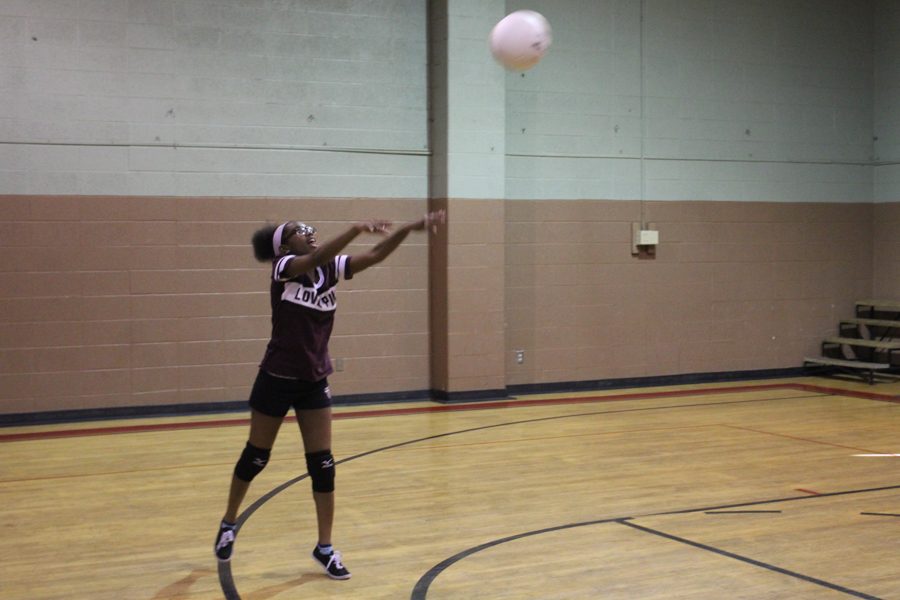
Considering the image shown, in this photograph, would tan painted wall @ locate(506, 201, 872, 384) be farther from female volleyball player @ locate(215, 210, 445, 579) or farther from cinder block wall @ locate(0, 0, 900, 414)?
female volleyball player @ locate(215, 210, 445, 579)

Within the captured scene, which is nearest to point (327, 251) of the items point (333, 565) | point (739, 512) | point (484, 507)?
point (333, 565)

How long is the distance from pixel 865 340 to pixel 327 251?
9.88 m

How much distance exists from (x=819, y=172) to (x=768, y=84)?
132cm

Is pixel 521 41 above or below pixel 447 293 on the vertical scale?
above

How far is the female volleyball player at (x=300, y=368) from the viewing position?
15.8 feet

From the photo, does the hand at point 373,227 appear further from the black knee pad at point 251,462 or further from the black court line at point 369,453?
the black court line at point 369,453

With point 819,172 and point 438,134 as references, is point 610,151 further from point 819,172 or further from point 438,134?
point 819,172

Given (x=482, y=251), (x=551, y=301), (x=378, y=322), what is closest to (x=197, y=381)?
(x=378, y=322)

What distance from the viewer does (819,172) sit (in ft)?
42.2

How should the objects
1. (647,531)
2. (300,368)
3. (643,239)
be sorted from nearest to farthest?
(300,368) < (647,531) < (643,239)

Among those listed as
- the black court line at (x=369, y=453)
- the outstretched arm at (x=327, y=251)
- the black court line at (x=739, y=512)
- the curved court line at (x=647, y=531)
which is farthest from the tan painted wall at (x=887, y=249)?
the outstretched arm at (x=327, y=251)

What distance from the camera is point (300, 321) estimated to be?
482cm

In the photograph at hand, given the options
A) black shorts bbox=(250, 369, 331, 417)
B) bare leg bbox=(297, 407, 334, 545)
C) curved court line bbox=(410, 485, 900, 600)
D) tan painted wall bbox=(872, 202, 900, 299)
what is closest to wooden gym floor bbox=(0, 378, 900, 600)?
curved court line bbox=(410, 485, 900, 600)

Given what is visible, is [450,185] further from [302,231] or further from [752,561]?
[752,561]
